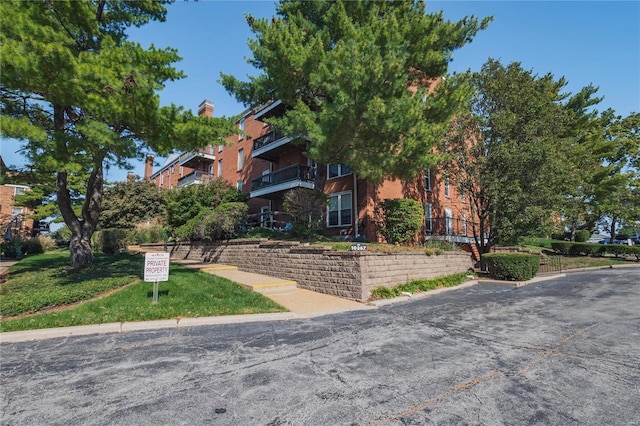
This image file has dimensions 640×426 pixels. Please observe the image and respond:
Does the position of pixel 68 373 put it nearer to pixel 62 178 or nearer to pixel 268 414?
pixel 268 414

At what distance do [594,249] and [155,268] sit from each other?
111ft

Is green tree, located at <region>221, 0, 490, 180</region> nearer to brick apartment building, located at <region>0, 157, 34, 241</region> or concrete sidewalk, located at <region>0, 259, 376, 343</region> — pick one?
concrete sidewalk, located at <region>0, 259, 376, 343</region>

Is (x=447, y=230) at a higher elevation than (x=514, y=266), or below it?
higher

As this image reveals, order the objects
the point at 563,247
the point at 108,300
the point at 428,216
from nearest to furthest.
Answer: the point at 108,300 < the point at 428,216 < the point at 563,247

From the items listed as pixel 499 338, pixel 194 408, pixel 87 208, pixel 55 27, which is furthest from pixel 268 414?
pixel 87 208

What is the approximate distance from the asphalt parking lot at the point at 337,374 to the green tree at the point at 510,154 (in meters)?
9.91

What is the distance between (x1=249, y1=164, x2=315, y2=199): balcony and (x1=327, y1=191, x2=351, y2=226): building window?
6.03 feet

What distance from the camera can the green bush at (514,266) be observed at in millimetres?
13297

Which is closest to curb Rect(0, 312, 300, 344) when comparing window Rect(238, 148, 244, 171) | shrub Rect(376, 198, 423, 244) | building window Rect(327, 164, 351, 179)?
shrub Rect(376, 198, 423, 244)

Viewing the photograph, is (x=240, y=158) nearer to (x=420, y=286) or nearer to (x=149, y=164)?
(x=149, y=164)

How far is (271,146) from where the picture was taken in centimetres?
2189

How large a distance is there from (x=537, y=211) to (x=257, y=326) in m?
14.9

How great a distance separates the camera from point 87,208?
11.6 m

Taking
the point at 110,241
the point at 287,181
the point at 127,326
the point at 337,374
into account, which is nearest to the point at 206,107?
the point at 110,241
